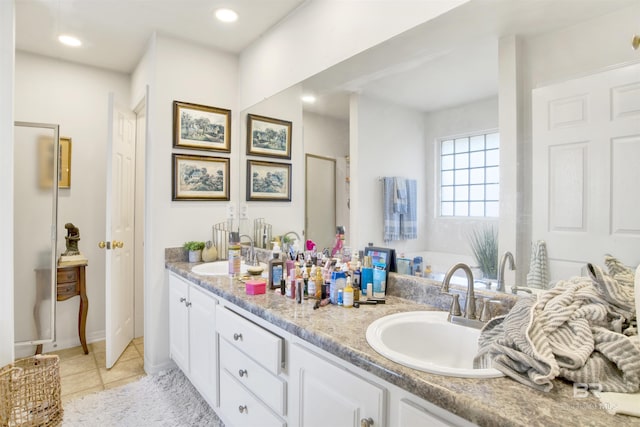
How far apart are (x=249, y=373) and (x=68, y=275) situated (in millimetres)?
2198

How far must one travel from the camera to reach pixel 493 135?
4.14 ft

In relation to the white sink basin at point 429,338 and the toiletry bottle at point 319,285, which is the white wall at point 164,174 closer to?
the toiletry bottle at point 319,285

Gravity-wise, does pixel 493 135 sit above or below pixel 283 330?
above

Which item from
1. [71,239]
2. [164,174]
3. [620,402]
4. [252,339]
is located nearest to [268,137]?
[164,174]

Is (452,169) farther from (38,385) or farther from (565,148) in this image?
(38,385)

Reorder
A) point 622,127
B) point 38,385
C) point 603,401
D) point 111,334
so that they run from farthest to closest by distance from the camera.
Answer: point 111,334
point 38,385
point 622,127
point 603,401

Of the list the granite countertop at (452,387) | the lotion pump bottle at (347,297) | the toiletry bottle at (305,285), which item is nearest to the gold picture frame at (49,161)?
the toiletry bottle at (305,285)

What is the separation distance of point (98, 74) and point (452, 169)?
328 cm

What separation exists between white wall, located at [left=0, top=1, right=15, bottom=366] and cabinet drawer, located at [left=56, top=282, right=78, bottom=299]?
1016 mm

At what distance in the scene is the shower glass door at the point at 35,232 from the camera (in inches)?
105

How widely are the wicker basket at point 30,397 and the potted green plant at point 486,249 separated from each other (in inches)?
90.8

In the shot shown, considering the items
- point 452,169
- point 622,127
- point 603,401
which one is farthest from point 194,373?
point 622,127

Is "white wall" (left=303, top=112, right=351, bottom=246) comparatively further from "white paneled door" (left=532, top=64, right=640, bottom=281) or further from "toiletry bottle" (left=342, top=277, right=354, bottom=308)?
"white paneled door" (left=532, top=64, right=640, bottom=281)

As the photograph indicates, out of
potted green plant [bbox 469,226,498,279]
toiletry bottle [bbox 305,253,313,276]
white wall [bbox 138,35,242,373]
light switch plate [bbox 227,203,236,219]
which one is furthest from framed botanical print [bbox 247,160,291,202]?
potted green plant [bbox 469,226,498,279]
